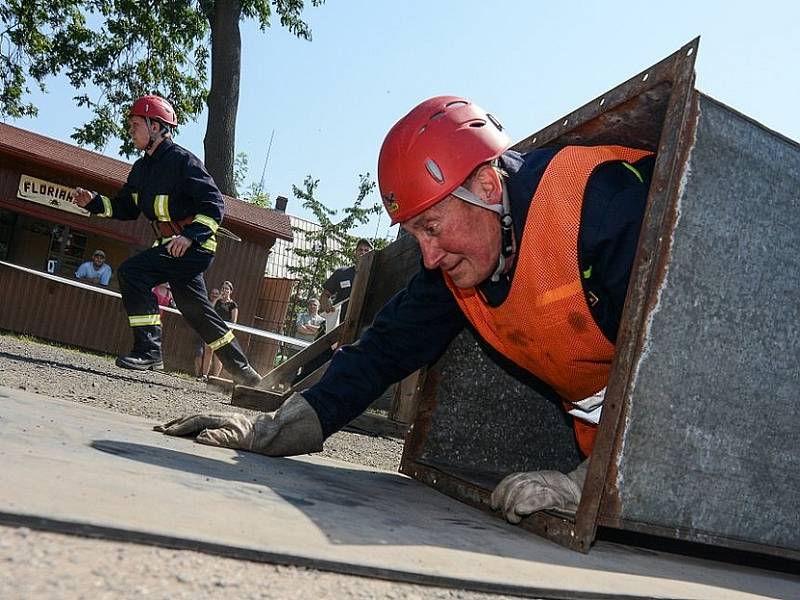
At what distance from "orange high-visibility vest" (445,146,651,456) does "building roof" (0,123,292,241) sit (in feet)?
47.9

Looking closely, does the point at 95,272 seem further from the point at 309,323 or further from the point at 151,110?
the point at 151,110

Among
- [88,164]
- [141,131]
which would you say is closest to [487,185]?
[141,131]

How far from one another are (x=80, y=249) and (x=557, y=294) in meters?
16.5

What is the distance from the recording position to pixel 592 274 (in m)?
2.58

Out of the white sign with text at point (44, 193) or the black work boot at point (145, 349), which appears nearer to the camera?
the black work boot at point (145, 349)

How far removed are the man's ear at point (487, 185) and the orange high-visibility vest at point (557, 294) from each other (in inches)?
5.7

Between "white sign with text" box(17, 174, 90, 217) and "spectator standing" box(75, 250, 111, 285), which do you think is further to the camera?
"white sign with text" box(17, 174, 90, 217)

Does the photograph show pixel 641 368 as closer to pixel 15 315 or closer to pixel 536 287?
pixel 536 287

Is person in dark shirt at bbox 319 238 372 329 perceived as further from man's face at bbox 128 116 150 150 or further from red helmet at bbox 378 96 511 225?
red helmet at bbox 378 96 511 225

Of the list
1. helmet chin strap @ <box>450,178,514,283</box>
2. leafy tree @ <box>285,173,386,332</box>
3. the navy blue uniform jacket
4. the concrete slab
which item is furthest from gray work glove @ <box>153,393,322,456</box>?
leafy tree @ <box>285,173,386,332</box>

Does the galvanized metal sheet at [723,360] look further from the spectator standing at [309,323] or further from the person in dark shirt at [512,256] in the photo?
the spectator standing at [309,323]

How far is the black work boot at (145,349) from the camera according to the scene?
21.2 feet

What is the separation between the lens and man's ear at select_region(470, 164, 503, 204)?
2.74m

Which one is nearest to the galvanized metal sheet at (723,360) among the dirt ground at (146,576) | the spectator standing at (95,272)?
the dirt ground at (146,576)
